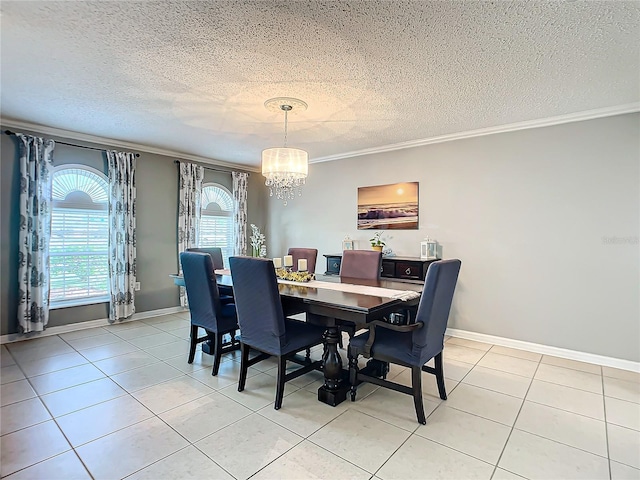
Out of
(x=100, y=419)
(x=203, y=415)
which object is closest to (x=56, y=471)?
(x=100, y=419)

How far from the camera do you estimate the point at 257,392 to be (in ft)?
8.87

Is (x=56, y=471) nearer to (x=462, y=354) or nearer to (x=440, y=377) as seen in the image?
(x=440, y=377)

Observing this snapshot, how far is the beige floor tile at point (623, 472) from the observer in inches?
70.1

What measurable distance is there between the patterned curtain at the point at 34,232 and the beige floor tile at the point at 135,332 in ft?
A: 2.74

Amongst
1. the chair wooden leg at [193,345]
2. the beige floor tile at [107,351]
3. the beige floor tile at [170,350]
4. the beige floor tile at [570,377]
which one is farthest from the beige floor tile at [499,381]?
the beige floor tile at [107,351]

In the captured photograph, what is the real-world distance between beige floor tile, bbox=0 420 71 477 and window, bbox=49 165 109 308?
2514 millimetres

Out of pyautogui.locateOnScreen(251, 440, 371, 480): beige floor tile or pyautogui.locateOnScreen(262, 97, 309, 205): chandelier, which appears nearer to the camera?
pyautogui.locateOnScreen(251, 440, 371, 480): beige floor tile

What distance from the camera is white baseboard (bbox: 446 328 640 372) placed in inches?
127

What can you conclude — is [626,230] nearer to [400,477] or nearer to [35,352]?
[400,477]

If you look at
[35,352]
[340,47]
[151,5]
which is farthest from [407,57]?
[35,352]

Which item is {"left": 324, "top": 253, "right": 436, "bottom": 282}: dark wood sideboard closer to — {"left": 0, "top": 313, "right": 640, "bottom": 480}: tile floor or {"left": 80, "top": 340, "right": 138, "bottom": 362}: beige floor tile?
{"left": 0, "top": 313, "right": 640, "bottom": 480}: tile floor

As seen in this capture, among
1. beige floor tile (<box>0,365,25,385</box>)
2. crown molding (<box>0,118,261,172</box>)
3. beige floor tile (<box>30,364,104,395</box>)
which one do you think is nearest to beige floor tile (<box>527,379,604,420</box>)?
beige floor tile (<box>30,364,104,395</box>)

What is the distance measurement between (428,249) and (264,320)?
258 cm

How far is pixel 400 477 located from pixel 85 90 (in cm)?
377
